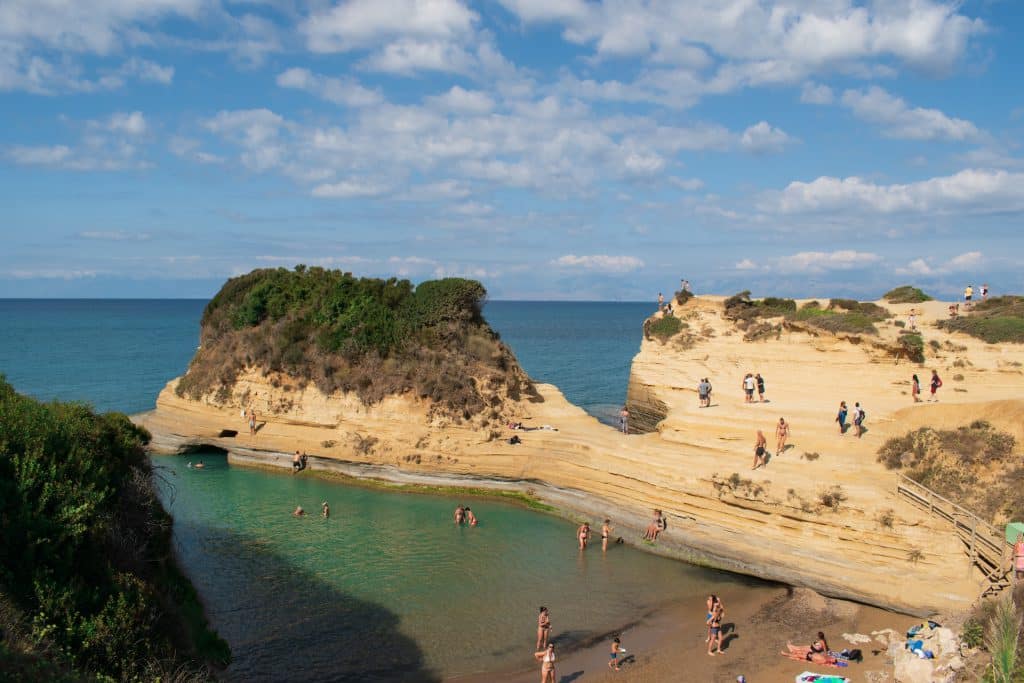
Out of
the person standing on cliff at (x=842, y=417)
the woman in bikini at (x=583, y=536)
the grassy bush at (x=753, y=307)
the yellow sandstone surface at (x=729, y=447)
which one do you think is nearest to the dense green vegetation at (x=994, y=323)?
the yellow sandstone surface at (x=729, y=447)

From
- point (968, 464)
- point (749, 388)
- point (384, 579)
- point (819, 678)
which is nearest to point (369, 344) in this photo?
point (384, 579)

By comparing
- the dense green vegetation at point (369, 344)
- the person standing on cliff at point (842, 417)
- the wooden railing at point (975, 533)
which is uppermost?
the dense green vegetation at point (369, 344)

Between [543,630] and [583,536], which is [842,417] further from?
[543,630]

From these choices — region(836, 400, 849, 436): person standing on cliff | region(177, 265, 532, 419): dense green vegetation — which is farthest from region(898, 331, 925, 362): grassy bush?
region(177, 265, 532, 419): dense green vegetation

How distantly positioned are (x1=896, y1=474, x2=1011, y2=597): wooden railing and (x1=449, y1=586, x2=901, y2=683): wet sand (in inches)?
80.5

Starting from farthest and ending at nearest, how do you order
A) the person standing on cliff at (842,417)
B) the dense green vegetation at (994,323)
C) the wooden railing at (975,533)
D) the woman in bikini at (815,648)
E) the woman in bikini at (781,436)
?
the dense green vegetation at (994,323)
the person standing on cliff at (842,417)
the woman in bikini at (781,436)
the wooden railing at (975,533)
the woman in bikini at (815,648)

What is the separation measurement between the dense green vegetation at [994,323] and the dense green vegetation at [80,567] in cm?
3344

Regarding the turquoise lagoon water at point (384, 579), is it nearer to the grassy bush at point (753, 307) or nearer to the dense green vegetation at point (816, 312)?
the dense green vegetation at point (816, 312)

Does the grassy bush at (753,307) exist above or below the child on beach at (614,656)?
above

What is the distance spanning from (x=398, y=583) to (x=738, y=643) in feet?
30.5

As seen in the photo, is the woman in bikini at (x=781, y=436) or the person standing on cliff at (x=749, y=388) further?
the person standing on cliff at (x=749, y=388)

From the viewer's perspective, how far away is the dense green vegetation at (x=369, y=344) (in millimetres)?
29750

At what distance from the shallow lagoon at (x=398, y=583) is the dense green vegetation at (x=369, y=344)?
5.56 metres

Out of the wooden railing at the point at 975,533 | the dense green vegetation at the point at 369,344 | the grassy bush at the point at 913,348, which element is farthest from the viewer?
the dense green vegetation at the point at 369,344
